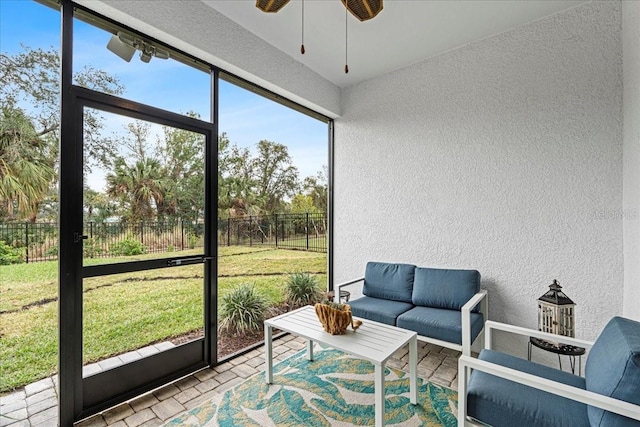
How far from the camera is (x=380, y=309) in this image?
2.89m

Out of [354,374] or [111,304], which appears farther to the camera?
[354,374]

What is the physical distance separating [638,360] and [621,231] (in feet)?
5.57

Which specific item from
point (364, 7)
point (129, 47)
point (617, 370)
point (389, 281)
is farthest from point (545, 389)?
point (129, 47)

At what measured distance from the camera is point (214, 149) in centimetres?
273

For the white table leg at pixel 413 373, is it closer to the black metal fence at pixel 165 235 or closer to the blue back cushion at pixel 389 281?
the blue back cushion at pixel 389 281

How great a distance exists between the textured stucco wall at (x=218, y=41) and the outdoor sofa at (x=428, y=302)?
2.30 meters

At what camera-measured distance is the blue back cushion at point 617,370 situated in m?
1.17

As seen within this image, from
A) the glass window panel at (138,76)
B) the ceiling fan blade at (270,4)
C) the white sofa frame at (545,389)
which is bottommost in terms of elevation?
the white sofa frame at (545,389)

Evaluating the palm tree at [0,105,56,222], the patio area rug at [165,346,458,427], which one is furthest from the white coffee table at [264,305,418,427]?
the palm tree at [0,105,56,222]

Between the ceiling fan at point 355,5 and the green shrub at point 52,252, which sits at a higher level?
the ceiling fan at point 355,5

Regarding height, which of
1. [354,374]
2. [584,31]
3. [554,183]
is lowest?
[354,374]

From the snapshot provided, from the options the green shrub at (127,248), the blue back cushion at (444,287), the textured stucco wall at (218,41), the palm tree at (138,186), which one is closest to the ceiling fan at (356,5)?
the textured stucco wall at (218,41)

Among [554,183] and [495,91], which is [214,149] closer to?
[495,91]

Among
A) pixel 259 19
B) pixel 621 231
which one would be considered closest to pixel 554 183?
pixel 621 231
